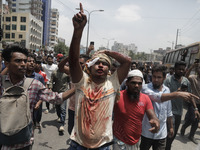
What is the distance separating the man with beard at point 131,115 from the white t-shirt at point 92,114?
0.40 m

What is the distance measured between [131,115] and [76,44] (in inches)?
45.5

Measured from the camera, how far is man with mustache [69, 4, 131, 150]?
5.79 ft

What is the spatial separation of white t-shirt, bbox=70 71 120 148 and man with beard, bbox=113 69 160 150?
0.40 metres

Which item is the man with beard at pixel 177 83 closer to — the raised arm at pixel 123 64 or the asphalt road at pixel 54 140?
the asphalt road at pixel 54 140

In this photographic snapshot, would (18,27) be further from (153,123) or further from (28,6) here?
(153,123)

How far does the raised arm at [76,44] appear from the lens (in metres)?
1.58

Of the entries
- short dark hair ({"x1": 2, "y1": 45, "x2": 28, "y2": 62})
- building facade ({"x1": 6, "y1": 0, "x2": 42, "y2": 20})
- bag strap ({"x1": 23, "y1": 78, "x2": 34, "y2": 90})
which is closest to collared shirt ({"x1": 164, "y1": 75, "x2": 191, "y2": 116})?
bag strap ({"x1": 23, "y1": 78, "x2": 34, "y2": 90})

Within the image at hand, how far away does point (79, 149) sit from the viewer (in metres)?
1.79

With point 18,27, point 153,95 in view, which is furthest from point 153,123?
point 18,27

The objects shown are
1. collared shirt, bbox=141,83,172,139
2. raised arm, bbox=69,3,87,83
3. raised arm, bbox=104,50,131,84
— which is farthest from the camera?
collared shirt, bbox=141,83,172,139

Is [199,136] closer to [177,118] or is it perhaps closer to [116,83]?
[177,118]

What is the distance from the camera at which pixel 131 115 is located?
2207 mm

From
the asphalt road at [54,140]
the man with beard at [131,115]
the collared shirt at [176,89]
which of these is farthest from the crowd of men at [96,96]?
the asphalt road at [54,140]

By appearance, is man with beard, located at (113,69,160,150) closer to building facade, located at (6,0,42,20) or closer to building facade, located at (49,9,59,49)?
building facade, located at (6,0,42,20)
